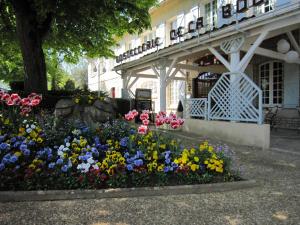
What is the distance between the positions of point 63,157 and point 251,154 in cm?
437

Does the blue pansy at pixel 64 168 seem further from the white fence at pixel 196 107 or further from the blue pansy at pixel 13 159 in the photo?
the white fence at pixel 196 107

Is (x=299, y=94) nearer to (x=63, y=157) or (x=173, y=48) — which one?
(x=173, y=48)

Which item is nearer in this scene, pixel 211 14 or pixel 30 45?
pixel 30 45

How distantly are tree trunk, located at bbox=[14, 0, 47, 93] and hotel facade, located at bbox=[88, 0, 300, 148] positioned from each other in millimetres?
4488

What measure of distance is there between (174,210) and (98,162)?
1254 millimetres

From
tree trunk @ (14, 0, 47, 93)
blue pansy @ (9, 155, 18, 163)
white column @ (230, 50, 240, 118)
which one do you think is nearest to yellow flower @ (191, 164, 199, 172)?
blue pansy @ (9, 155, 18, 163)

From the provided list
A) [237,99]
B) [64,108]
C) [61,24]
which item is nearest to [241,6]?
[237,99]

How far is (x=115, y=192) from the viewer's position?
386 cm

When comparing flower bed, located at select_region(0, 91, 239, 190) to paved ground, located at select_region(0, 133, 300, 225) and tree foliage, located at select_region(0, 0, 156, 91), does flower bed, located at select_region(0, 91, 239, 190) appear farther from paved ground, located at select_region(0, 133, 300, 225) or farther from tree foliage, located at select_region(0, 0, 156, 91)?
tree foliage, located at select_region(0, 0, 156, 91)

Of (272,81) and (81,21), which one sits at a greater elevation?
(81,21)

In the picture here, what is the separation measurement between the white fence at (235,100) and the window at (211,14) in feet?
17.6

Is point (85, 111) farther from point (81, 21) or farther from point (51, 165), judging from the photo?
point (81, 21)

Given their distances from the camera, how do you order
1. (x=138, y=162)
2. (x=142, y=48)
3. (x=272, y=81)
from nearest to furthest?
(x=138, y=162) → (x=272, y=81) → (x=142, y=48)

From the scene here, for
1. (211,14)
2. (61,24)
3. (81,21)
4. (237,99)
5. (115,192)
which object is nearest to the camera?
(115,192)
